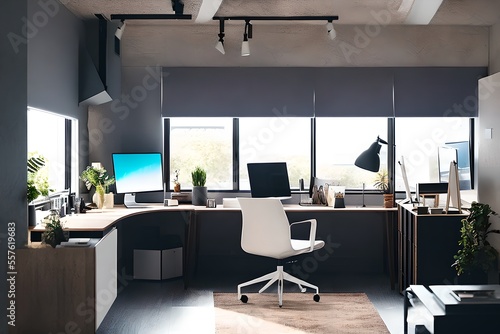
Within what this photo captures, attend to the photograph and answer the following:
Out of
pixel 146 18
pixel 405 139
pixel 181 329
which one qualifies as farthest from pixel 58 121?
pixel 405 139

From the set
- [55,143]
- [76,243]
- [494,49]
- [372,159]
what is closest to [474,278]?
[372,159]

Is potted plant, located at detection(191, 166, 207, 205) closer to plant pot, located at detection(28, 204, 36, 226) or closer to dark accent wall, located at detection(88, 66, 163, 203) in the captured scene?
dark accent wall, located at detection(88, 66, 163, 203)

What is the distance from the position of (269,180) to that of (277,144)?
2.21ft

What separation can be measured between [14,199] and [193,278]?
2711 mm

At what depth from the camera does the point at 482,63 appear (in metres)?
7.19

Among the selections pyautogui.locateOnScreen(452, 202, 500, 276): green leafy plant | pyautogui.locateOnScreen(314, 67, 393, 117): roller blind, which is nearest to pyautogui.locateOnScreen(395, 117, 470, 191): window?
pyautogui.locateOnScreen(314, 67, 393, 117): roller blind

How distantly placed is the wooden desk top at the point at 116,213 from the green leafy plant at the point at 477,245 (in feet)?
4.39

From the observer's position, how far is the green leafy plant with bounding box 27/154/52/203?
4805mm

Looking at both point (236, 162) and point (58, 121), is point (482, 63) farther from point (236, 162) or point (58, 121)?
point (58, 121)

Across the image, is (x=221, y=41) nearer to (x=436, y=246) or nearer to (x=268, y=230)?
(x=268, y=230)

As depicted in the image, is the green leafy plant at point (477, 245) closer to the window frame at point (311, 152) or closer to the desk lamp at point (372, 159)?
the desk lamp at point (372, 159)

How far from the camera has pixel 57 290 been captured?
4531mm

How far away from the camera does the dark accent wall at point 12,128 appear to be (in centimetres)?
433

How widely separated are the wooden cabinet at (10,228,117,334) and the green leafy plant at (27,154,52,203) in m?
0.48
